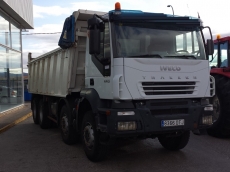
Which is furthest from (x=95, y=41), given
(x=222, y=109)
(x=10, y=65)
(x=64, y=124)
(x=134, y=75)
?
(x=10, y=65)

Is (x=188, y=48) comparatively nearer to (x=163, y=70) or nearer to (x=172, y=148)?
(x=163, y=70)

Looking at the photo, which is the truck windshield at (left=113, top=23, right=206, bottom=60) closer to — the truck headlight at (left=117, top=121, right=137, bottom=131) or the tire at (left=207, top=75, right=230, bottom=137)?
the truck headlight at (left=117, top=121, right=137, bottom=131)

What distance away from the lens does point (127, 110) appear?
5180 mm

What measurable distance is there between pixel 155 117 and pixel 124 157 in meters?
1.56

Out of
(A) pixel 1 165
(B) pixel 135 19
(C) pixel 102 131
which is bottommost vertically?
(A) pixel 1 165

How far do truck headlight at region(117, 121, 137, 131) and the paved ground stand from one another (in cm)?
93

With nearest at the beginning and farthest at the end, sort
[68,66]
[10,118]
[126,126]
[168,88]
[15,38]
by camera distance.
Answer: [126,126]
[168,88]
[68,66]
[10,118]
[15,38]

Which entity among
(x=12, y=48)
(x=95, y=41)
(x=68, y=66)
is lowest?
(x=68, y=66)

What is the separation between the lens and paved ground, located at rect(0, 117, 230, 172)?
569 centimetres

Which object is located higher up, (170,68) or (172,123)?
(170,68)

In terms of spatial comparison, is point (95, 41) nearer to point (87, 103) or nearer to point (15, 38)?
point (87, 103)

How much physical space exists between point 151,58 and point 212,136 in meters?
4.04

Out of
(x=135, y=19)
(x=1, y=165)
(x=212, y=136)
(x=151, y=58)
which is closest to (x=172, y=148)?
(x=212, y=136)

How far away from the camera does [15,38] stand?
57.9 ft
